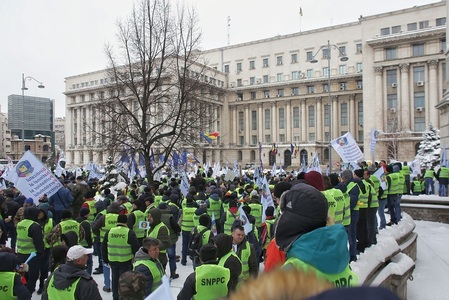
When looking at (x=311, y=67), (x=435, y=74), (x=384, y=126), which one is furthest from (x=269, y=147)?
(x=435, y=74)

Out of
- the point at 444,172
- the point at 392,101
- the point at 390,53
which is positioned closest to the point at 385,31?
the point at 390,53

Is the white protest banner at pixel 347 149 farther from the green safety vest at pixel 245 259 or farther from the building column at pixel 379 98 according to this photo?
the building column at pixel 379 98

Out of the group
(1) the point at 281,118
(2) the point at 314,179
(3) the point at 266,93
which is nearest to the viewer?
(2) the point at 314,179

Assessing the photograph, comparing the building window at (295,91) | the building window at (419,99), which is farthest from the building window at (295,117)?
the building window at (419,99)

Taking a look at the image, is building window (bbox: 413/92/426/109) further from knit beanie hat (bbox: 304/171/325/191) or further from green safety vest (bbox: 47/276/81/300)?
green safety vest (bbox: 47/276/81/300)

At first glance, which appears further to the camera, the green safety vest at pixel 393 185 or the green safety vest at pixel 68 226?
the green safety vest at pixel 393 185

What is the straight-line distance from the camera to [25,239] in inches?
286

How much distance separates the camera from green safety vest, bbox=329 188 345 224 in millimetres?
7111

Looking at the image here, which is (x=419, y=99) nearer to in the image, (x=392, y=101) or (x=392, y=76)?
(x=392, y=101)

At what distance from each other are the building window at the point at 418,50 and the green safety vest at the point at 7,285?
6441 cm

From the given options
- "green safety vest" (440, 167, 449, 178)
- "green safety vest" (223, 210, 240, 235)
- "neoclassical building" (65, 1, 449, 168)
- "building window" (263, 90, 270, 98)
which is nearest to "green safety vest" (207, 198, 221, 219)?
"green safety vest" (223, 210, 240, 235)

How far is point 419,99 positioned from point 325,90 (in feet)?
62.1

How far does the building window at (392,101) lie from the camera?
59.2m

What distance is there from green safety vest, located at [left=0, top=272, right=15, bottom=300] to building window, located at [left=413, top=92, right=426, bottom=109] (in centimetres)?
6325
